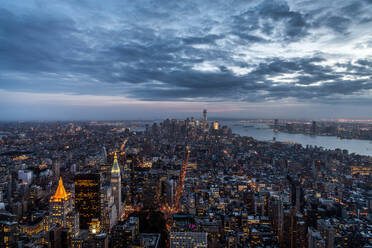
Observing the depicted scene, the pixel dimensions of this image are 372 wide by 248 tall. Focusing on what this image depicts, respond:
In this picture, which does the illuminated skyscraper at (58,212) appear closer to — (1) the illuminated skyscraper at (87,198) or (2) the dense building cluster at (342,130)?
(1) the illuminated skyscraper at (87,198)

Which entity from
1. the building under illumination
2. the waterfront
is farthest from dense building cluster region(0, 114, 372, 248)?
the waterfront

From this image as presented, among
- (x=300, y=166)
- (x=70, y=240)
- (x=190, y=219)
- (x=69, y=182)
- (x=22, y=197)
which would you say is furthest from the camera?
(x=300, y=166)

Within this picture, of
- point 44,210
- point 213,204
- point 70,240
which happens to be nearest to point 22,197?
point 44,210

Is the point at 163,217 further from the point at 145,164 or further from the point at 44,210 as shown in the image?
the point at 145,164

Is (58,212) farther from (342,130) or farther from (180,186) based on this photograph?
(342,130)

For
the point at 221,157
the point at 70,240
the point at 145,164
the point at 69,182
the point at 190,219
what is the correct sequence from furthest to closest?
the point at 221,157 → the point at 145,164 → the point at 69,182 → the point at 190,219 → the point at 70,240

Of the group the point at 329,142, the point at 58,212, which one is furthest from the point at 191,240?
the point at 329,142

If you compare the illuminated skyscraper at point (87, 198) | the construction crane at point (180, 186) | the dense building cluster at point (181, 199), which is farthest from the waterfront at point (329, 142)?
the illuminated skyscraper at point (87, 198)
